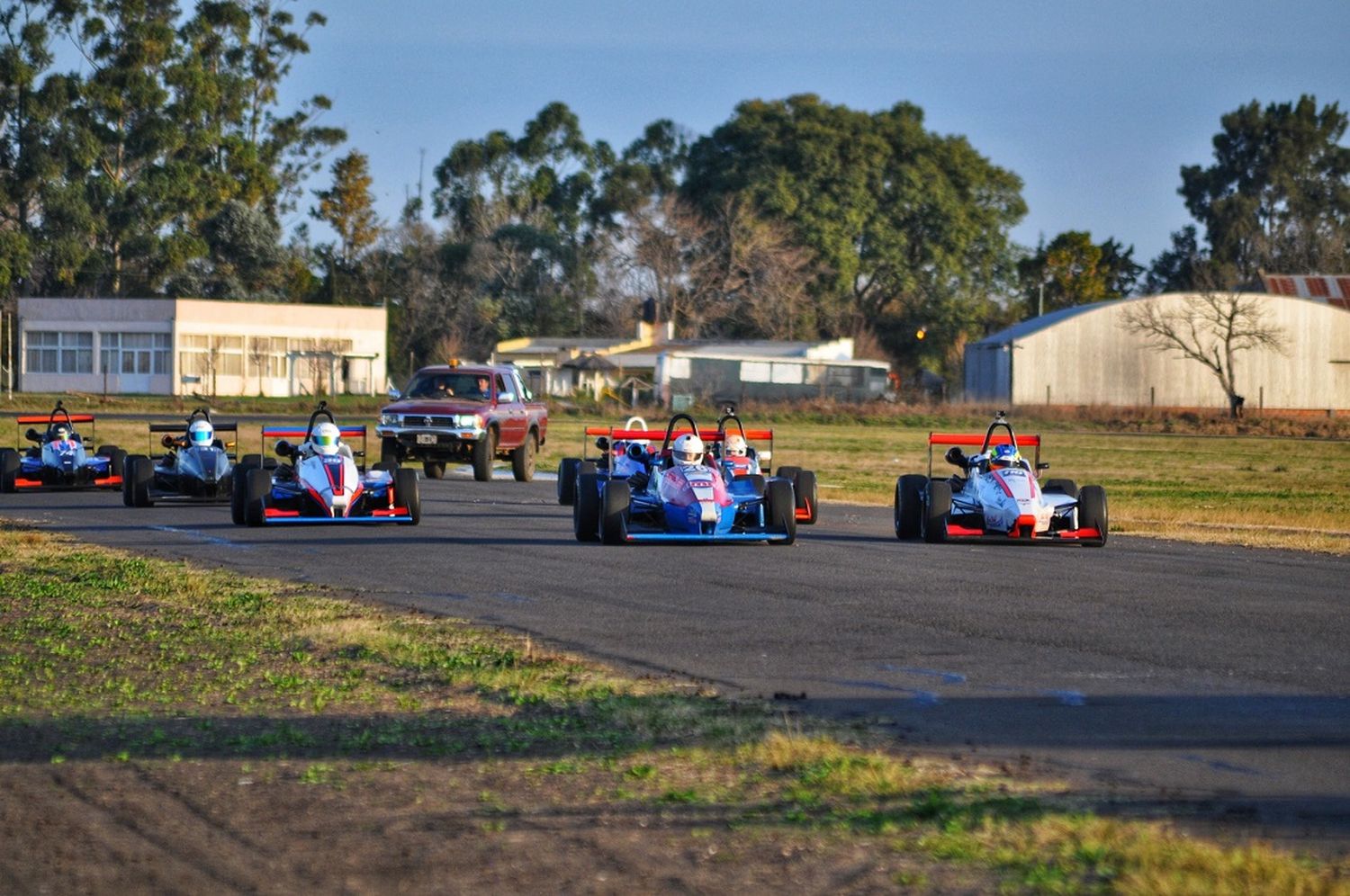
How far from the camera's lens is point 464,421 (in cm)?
3041

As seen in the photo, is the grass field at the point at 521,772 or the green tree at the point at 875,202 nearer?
the grass field at the point at 521,772

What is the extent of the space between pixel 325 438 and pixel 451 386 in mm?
11808

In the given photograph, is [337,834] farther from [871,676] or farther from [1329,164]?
[1329,164]

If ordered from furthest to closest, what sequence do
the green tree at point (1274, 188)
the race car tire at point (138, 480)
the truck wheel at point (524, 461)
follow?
the green tree at point (1274, 188), the truck wheel at point (524, 461), the race car tire at point (138, 480)

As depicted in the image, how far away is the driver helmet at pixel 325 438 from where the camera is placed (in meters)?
19.9

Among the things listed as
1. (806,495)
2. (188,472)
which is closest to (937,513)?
(806,495)

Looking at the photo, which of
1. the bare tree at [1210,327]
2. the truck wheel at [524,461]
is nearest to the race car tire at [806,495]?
the truck wheel at [524,461]

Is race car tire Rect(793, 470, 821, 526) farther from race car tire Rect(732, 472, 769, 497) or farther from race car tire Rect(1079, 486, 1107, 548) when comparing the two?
race car tire Rect(1079, 486, 1107, 548)

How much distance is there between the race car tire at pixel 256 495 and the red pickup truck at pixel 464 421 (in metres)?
9.79

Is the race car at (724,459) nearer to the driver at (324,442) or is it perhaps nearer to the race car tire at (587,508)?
the race car tire at (587,508)

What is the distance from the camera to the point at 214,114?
88.6 m

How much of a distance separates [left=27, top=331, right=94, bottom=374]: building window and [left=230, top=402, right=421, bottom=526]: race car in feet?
202

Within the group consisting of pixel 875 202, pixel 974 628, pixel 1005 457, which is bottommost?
pixel 974 628

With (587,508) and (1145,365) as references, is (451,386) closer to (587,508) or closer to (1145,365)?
(587,508)
